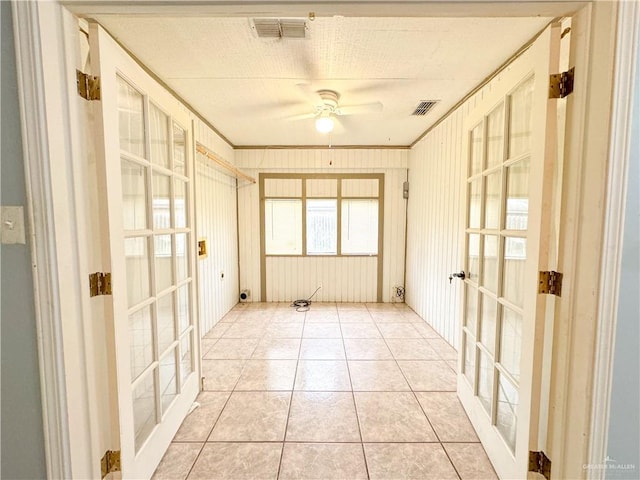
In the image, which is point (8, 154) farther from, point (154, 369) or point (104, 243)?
point (154, 369)

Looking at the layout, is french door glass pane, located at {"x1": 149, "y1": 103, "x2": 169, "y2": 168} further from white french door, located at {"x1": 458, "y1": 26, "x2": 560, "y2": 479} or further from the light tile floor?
white french door, located at {"x1": 458, "y1": 26, "x2": 560, "y2": 479}

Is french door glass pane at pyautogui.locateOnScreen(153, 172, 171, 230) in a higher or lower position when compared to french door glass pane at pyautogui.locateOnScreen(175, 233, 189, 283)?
higher

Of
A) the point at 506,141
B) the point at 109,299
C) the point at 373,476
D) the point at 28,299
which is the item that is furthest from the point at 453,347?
the point at 28,299

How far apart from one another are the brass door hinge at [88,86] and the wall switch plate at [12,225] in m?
0.52

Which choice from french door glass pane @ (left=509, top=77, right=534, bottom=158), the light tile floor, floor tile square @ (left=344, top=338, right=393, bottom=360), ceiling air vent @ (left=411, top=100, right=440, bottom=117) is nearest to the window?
ceiling air vent @ (left=411, top=100, right=440, bottom=117)

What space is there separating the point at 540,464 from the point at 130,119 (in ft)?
8.35

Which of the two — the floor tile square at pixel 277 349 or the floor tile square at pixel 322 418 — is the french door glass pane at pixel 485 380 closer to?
the floor tile square at pixel 322 418

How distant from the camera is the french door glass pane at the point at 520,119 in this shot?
133 centimetres

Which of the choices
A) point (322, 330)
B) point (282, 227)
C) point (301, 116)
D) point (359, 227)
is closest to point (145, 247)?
point (301, 116)

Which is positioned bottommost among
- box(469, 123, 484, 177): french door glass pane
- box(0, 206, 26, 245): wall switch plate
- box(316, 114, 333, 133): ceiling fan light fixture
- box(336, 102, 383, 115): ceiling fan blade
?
box(0, 206, 26, 245): wall switch plate

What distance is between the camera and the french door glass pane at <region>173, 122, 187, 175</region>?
1.85 meters

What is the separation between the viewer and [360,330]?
3533mm

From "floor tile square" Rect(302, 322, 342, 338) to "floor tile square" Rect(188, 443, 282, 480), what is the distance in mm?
1677

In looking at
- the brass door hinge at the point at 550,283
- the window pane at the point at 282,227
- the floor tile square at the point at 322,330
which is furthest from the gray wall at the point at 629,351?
the window pane at the point at 282,227
